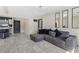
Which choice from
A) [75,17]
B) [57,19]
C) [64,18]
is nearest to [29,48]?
[75,17]

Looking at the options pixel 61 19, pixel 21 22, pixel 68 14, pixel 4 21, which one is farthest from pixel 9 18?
pixel 68 14

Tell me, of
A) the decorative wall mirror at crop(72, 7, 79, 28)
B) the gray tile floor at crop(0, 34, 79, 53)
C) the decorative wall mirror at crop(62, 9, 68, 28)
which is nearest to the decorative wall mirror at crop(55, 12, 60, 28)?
the decorative wall mirror at crop(62, 9, 68, 28)

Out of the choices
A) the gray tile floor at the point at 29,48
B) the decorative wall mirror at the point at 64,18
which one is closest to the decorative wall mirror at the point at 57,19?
the decorative wall mirror at the point at 64,18

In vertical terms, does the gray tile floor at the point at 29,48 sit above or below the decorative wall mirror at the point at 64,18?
below

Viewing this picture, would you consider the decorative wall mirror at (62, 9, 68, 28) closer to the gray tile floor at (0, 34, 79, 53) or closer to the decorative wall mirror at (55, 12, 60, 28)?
the decorative wall mirror at (55, 12, 60, 28)

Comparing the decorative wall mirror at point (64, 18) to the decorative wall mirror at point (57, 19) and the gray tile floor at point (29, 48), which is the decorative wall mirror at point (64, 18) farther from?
the gray tile floor at point (29, 48)

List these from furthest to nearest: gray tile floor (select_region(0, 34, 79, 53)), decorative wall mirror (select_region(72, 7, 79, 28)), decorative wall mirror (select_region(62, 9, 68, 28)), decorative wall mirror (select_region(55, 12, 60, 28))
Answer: decorative wall mirror (select_region(55, 12, 60, 28)) → decorative wall mirror (select_region(62, 9, 68, 28)) → decorative wall mirror (select_region(72, 7, 79, 28)) → gray tile floor (select_region(0, 34, 79, 53))

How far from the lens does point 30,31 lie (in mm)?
10844

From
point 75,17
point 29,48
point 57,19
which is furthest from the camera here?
point 57,19

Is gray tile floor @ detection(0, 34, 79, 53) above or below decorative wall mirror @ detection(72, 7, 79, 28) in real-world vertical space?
below

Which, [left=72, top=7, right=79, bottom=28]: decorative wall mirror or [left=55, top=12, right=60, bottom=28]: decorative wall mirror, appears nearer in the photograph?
[left=72, top=7, right=79, bottom=28]: decorative wall mirror

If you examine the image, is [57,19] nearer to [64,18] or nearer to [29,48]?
[64,18]
